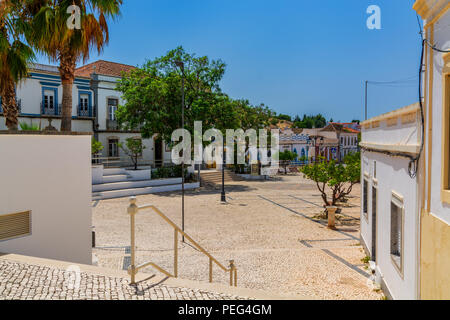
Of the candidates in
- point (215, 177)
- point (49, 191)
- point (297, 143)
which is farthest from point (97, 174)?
point (297, 143)

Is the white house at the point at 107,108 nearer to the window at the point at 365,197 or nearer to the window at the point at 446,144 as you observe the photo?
the window at the point at 365,197

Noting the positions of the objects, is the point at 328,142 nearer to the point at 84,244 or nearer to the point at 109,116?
the point at 109,116

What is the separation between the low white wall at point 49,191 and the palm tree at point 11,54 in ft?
9.77

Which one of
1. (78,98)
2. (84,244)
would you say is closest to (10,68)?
(84,244)

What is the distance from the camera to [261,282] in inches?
321

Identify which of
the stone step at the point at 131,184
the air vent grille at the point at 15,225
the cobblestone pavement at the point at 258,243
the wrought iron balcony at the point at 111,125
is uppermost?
the wrought iron balcony at the point at 111,125

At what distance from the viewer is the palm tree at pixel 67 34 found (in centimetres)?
930

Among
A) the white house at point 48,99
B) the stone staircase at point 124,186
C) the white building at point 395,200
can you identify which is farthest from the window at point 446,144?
the white house at point 48,99

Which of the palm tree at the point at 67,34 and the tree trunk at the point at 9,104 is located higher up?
the palm tree at the point at 67,34

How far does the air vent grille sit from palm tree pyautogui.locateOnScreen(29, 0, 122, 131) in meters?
3.34

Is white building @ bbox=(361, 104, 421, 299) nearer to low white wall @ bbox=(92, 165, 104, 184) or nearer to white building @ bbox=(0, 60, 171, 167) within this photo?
low white wall @ bbox=(92, 165, 104, 184)

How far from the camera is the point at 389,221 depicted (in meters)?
7.08
